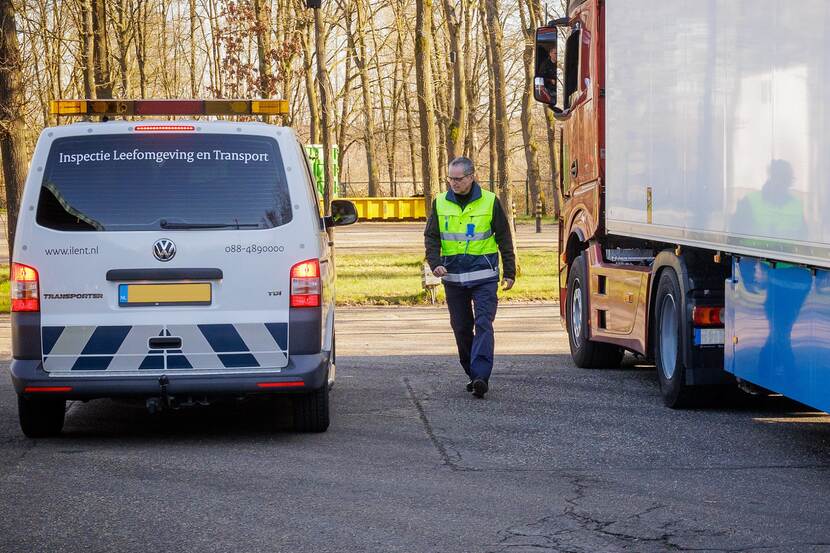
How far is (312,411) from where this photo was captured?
829cm

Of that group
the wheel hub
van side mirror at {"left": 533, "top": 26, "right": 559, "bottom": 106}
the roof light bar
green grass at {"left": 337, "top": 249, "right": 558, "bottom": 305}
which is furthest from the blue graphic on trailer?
green grass at {"left": 337, "top": 249, "right": 558, "bottom": 305}

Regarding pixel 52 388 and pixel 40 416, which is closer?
pixel 52 388

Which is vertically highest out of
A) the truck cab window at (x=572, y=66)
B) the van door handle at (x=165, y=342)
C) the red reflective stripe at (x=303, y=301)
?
the truck cab window at (x=572, y=66)

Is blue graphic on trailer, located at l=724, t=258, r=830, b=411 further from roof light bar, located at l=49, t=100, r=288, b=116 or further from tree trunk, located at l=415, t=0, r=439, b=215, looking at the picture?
tree trunk, located at l=415, t=0, r=439, b=215

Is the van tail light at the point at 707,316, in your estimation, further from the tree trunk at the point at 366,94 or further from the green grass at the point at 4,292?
the tree trunk at the point at 366,94

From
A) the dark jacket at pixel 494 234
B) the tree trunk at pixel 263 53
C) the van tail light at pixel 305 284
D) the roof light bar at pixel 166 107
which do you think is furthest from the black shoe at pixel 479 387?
the tree trunk at pixel 263 53

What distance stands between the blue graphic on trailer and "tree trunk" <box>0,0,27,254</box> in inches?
557

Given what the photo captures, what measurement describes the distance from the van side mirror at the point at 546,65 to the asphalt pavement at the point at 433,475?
322 centimetres

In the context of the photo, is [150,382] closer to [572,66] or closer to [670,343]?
[670,343]

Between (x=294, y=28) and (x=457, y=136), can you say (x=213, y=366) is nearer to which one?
(x=457, y=136)

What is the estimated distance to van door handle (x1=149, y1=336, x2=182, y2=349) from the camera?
7688 mm

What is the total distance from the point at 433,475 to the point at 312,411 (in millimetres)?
1541

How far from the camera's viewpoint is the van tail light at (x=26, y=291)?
7.70m

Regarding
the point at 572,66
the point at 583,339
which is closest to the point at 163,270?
the point at 583,339
